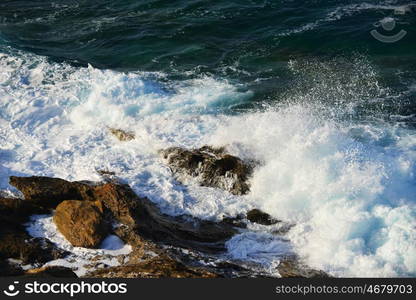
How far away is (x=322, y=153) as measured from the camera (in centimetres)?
1559

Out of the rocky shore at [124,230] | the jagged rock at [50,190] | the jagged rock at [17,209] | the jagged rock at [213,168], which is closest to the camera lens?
the rocky shore at [124,230]

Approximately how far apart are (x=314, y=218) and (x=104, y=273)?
5302 millimetres

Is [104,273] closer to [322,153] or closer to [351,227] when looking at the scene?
[351,227]

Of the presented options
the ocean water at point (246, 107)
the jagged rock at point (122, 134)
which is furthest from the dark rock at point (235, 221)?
the jagged rock at point (122, 134)

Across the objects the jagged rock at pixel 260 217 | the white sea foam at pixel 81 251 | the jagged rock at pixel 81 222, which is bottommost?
the jagged rock at pixel 260 217

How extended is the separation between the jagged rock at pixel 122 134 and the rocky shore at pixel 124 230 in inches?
85.5

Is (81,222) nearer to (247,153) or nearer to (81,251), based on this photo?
(81,251)

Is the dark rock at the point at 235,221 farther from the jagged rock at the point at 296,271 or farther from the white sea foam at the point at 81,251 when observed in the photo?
the white sea foam at the point at 81,251

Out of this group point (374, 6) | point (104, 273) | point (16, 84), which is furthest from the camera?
point (374, 6)

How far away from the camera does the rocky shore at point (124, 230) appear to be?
11.6 m

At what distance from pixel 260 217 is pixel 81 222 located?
4.24m

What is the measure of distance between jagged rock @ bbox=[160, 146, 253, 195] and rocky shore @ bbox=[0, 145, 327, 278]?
27 millimetres

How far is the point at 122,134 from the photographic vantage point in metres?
17.4

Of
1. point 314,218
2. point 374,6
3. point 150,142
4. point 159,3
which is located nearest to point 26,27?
point 159,3
